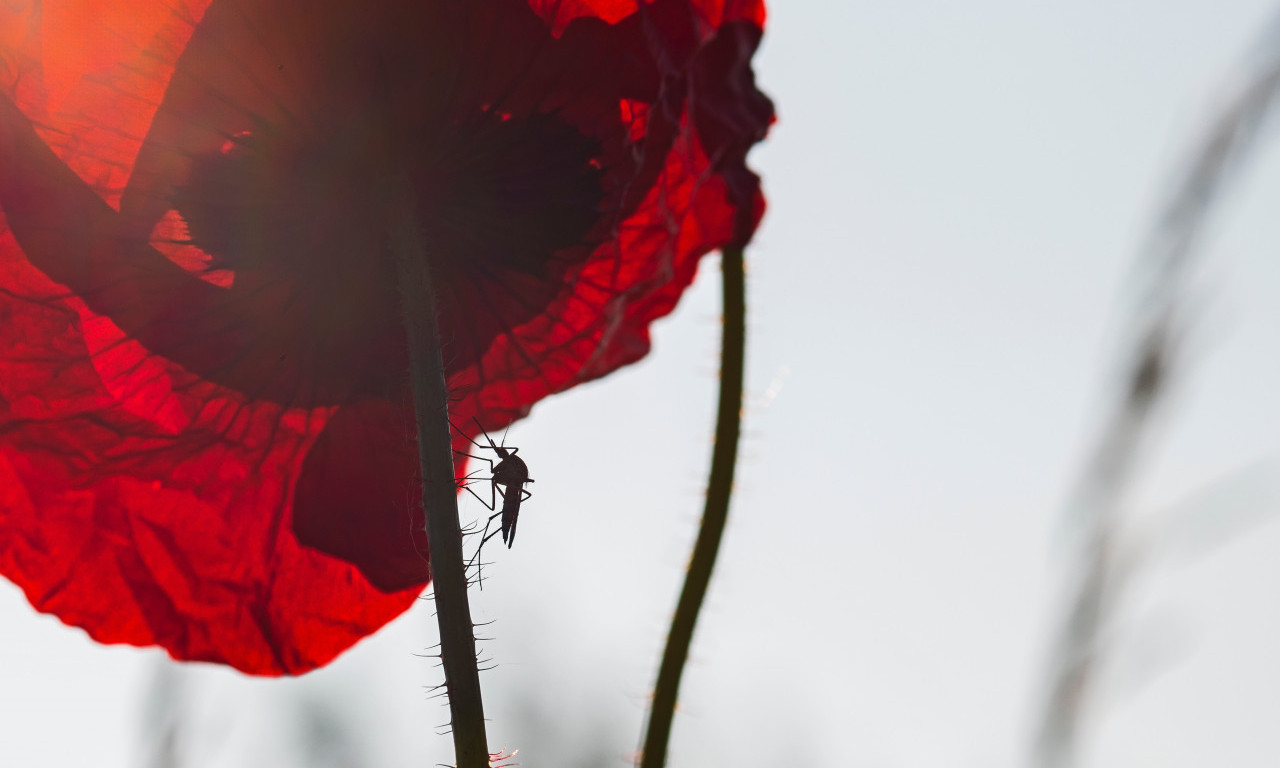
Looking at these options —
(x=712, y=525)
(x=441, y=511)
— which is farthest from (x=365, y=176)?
(x=712, y=525)

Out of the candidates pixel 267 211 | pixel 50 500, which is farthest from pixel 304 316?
pixel 50 500

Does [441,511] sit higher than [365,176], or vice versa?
[365,176]

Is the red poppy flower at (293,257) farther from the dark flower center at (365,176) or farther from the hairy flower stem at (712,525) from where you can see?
the hairy flower stem at (712,525)

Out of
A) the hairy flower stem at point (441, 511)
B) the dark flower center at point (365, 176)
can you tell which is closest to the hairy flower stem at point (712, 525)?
the hairy flower stem at point (441, 511)

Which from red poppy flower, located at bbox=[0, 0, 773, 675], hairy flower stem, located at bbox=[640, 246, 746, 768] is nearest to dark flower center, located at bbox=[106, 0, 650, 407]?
red poppy flower, located at bbox=[0, 0, 773, 675]

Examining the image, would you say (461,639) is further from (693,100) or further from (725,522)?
(693,100)

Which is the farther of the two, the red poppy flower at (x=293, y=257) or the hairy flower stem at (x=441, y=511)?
the red poppy flower at (x=293, y=257)

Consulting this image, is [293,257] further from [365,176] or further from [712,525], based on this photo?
[712,525]
